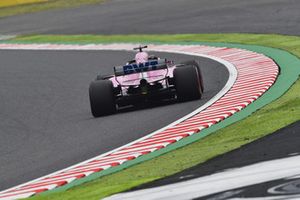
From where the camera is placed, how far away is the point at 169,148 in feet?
43.0

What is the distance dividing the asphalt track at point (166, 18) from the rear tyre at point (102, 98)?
10.0 metres

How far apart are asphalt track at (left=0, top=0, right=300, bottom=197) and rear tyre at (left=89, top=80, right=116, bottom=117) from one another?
0.21 m

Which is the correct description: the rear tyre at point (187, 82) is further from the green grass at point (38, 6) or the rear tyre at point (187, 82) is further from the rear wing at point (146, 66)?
the green grass at point (38, 6)

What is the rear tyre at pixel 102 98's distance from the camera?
17484mm

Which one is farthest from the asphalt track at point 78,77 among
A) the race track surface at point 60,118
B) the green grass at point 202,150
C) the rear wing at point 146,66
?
the green grass at point 202,150

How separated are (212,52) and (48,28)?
1638 cm

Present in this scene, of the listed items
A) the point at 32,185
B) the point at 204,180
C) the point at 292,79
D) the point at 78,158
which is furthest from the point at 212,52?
the point at 204,180

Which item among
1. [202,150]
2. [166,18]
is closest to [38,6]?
[166,18]

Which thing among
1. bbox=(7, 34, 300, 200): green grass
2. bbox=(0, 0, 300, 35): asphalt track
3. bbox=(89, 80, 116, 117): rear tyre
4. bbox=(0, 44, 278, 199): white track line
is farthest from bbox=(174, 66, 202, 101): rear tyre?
bbox=(0, 0, 300, 35): asphalt track

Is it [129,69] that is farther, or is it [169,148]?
[129,69]

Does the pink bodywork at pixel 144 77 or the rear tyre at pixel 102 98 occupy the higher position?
the pink bodywork at pixel 144 77

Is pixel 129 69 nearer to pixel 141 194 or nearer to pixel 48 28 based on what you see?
pixel 141 194

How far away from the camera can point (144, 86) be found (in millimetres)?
17609

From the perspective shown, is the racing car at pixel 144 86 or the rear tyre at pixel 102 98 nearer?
the racing car at pixel 144 86
